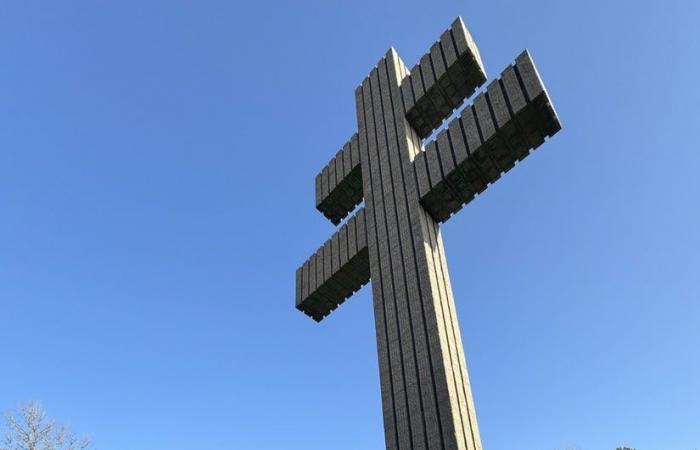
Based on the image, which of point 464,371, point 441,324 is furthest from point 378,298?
point 464,371

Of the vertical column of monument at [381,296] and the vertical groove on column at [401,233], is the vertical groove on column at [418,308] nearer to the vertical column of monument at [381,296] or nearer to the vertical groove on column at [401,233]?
the vertical groove on column at [401,233]

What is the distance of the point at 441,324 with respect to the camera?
36.5 feet

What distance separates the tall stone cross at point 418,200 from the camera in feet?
35.1

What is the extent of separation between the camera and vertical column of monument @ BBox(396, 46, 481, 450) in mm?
10039

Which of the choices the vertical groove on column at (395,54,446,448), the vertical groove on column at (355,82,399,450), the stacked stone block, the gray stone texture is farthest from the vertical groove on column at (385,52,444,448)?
the gray stone texture

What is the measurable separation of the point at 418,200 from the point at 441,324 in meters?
3.33

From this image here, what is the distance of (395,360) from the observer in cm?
1147

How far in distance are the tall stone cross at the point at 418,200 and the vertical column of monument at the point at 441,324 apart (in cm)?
3

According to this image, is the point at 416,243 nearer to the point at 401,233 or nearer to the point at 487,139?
the point at 401,233

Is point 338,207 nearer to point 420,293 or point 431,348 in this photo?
point 420,293

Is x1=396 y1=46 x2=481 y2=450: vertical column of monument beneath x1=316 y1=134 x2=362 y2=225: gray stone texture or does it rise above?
beneath

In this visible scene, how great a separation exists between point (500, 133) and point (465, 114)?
4.20ft

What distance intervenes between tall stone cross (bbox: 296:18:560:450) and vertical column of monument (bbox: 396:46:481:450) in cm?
3

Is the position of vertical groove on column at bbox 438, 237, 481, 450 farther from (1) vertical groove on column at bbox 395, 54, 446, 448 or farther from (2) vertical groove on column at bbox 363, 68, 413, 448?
(2) vertical groove on column at bbox 363, 68, 413, 448
